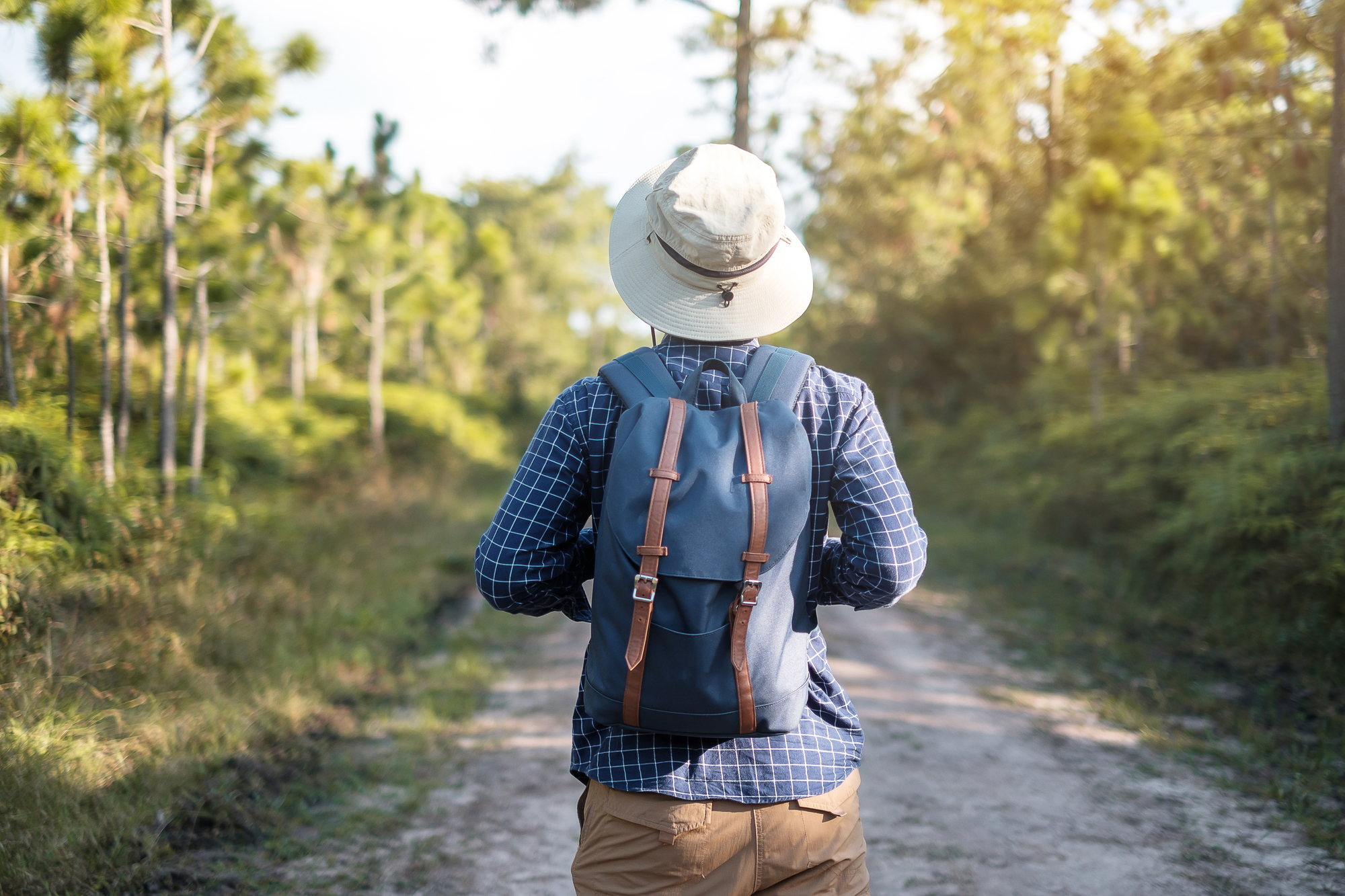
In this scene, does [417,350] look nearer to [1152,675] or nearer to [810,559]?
[1152,675]

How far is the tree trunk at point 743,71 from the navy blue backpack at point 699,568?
8.48 meters

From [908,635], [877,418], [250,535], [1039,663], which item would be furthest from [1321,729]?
[250,535]

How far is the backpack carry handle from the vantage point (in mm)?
1486

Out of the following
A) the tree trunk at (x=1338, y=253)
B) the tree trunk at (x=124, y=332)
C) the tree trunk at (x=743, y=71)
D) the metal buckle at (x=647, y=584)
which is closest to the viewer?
Answer: the metal buckle at (x=647, y=584)

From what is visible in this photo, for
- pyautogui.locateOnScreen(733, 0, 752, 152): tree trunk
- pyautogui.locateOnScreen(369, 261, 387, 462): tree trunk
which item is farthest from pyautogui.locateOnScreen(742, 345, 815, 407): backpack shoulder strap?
pyautogui.locateOnScreen(369, 261, 387, 462): tree trunk

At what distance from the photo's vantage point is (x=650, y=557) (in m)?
1.34

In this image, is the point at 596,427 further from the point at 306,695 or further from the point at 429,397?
the point at 429,397

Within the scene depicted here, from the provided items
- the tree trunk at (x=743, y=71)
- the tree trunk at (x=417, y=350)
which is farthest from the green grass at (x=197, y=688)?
the tree trunk at (x=417, y=350)

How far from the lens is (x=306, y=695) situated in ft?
17.1

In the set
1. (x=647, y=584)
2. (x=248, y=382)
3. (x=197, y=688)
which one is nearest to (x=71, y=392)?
(x=197, y=688)

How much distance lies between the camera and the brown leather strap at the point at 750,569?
4.46 feet

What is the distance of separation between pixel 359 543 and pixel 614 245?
8.55 m

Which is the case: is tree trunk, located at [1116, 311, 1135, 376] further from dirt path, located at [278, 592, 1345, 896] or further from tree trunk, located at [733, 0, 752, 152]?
dirt path, located at [278, 592, 1345, 896]

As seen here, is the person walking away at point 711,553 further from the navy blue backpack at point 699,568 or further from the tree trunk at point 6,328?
the tree trunk at point 6,328
